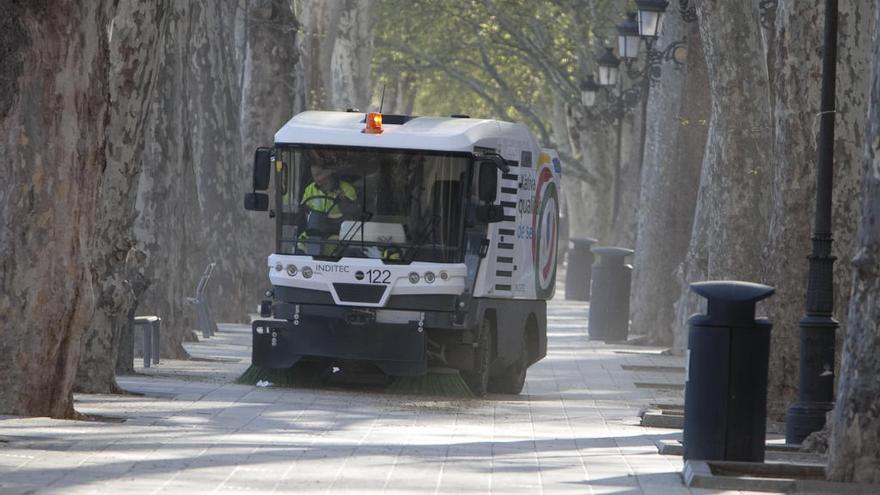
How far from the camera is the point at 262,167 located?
18875 mm

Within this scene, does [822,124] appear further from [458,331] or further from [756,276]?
[756,276]

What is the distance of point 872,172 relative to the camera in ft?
36.5

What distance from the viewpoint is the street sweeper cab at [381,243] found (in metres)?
18.5

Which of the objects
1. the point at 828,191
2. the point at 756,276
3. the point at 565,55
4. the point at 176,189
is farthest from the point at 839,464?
the point at 565,55

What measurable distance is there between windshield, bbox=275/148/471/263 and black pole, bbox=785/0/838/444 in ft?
17.3

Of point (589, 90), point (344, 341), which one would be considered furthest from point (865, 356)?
point (589, 90)

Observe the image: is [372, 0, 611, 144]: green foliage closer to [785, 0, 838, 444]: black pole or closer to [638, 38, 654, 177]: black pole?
[638, 38, 654, 177]: black pole

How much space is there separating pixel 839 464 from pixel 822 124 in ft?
12.0

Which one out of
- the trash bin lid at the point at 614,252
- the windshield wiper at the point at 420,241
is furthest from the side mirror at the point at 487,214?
the trash bin lid at the point at 614,252

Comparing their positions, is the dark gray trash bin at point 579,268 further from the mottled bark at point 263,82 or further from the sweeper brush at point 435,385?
the sweeper brush at point 435,385

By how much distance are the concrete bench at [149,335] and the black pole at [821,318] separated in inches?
344

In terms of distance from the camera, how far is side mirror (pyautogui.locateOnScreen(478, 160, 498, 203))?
18562mm

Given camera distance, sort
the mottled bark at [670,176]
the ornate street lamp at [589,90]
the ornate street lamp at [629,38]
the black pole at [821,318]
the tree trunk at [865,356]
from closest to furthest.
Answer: the tree trunk at [865,356] → the black pole at [821,318] → the mottled bark at [670,176] → the ornate street lamp at [629,38] → the ornate street lamp at [589,90]

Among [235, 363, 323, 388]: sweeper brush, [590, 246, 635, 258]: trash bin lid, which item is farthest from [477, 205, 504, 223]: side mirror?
[590, 246, 635, 258]: trash bin lid
